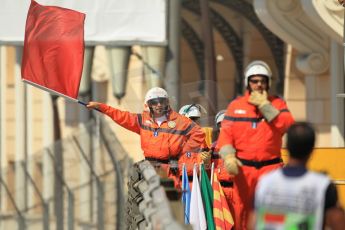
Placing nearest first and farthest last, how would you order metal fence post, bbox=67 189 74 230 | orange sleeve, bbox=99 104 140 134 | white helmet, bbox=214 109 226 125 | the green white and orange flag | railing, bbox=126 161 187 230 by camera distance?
railing, bbox=126 161 187 230 < the green white and orange flag < orange sleeve, bbox=99 104 140 134 < white helmet, bbox=214 109 226 125 < metal fence post, bbox=67 189 74 230

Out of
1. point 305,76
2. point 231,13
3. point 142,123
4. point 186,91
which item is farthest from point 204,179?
point 231,13

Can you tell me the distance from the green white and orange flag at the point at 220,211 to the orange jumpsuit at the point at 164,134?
925mm

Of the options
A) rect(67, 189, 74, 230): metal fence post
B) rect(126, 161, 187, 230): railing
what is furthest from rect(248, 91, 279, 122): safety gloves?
rect(67, 189, 74, 230): metal fence post

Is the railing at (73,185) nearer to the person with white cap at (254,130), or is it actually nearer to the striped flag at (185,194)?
the striped flag at (185,194)

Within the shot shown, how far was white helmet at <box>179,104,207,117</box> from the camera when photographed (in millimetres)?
20156

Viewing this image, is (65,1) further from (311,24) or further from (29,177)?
(29,177)

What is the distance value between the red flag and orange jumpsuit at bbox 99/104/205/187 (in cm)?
184

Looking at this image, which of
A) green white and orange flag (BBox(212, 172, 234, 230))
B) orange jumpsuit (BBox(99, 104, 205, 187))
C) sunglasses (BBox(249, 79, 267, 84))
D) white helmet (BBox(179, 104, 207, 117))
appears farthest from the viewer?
white helmet (BBox(179, 104, 207, 117))

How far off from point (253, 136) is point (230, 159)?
43cm

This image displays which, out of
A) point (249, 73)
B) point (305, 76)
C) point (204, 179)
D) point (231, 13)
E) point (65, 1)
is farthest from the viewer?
point (231, 13)

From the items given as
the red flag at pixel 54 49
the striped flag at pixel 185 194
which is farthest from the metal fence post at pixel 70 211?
the striped flag at pixel 185 194

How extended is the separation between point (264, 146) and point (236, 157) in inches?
9.2

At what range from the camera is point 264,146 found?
1494cm

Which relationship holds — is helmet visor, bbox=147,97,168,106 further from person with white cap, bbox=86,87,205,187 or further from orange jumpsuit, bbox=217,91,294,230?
orange jumpsuit, bbox=217,91,294,230
